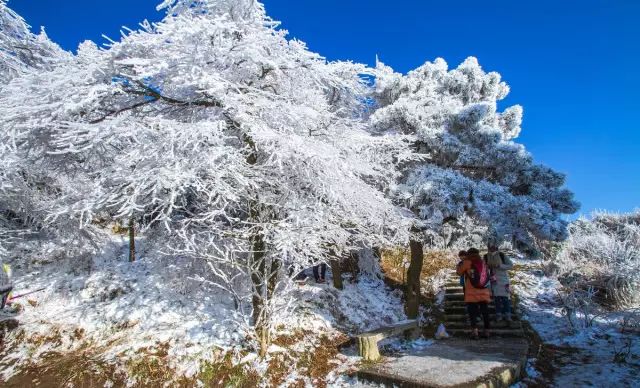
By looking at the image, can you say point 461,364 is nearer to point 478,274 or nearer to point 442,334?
point 478,274

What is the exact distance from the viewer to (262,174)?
6.19 meters

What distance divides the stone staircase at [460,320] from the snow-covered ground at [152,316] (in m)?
1.41

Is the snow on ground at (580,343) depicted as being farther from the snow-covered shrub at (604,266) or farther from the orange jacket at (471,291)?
the orange jacket at (471,291)

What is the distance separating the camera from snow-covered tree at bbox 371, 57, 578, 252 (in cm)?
798

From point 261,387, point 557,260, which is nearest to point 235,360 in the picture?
point 261,387

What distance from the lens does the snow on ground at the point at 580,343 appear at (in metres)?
5.25

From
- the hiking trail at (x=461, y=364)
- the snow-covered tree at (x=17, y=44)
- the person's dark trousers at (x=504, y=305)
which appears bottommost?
the hiking trail at (x=461, y=364)

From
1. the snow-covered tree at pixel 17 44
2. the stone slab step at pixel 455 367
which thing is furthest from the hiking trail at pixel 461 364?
the snow-covered tree at pixel 17 44

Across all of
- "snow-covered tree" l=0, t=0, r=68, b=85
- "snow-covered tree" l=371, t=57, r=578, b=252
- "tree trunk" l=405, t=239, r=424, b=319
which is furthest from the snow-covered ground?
"snow-covered tree" l=0, t=0, r=68, b=85

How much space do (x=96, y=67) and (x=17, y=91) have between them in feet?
5.96

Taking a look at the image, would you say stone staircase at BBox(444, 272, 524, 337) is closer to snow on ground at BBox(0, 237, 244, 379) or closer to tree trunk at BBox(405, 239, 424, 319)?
tree trunk at BBox(405, 239, 424, 319)

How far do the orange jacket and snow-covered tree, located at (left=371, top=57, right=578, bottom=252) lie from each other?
1.44 metres

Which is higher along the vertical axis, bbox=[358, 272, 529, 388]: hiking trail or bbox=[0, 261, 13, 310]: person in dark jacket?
bbox=[0, 261, 13, 310]: person in dark jacket

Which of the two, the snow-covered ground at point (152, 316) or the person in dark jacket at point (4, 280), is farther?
the person in dark jacket at point (4, 280)
